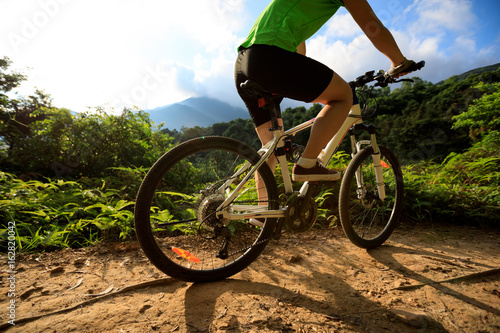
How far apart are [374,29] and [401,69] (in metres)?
0.46

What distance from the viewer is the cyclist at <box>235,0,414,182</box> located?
1533mm

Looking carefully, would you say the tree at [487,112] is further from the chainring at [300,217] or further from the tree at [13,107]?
the tree at [13,107]

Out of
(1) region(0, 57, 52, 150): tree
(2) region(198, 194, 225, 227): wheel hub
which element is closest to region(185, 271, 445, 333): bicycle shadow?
(2) region(198, 194, 225, 227): wheel hub

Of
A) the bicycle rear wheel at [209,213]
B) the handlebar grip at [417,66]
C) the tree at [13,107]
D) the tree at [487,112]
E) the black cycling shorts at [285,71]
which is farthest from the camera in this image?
the tree at [487,112]

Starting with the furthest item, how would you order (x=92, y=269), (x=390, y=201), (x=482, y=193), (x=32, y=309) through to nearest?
(x=482, y=193), (x=390, y=201), (x=92, y=269), (x=32, y=309)

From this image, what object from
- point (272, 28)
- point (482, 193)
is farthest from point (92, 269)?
point (482, 193)

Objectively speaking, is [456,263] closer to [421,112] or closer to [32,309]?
[32,309]

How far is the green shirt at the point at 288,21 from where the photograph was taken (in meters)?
1.53

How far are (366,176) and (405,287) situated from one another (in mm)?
1649

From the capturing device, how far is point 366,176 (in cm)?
297

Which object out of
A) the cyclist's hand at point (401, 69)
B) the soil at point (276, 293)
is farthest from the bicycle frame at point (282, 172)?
Answer: the soil at point (276, 293)

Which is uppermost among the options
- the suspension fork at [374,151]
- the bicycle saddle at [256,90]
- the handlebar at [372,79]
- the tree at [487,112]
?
the tree at [487,112]

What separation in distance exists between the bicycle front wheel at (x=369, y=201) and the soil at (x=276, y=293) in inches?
6.6

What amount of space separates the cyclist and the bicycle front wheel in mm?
514
